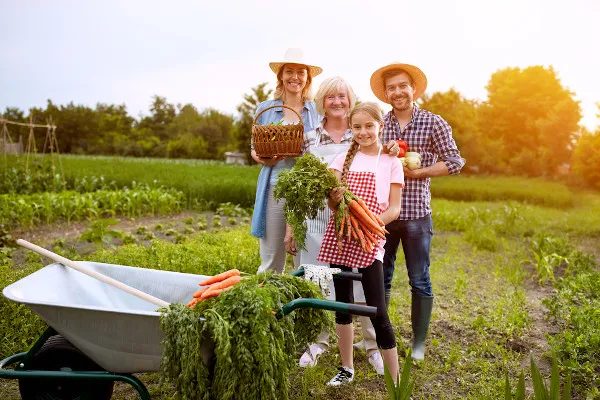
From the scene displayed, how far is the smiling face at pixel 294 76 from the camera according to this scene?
3785 millimetres

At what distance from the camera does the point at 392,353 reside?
3176 mm

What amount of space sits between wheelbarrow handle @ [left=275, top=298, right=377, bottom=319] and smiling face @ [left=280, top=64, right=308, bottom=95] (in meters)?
1.83

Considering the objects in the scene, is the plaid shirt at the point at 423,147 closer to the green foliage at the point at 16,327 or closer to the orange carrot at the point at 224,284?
the orange carrot at the point at 224,284

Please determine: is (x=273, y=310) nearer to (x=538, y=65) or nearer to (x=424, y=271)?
(x=424, y=271)

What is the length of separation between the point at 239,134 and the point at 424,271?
24.5m

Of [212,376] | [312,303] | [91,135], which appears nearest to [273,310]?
[312,303]

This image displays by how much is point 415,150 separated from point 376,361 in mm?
1470

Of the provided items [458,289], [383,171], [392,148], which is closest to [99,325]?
[383,171]

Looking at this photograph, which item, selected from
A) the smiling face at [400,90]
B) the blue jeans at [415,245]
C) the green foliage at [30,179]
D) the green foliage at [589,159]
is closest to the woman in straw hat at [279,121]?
the smiling face at [400,90]

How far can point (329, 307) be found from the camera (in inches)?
92.0

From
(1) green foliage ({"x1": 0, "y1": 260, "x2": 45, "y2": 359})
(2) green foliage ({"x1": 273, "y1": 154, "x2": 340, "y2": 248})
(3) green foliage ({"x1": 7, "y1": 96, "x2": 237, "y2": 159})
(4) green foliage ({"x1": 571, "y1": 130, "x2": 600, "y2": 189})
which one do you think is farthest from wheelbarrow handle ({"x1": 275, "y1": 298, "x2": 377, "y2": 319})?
(3) green foliage ({"x1": 7, "y1": 96, "x2": 237, "y2": 159})

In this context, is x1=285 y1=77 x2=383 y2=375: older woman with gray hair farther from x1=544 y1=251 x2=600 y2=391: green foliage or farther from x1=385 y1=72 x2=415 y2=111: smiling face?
x1=544 y1=251 x2=600 y2=391: green foliage

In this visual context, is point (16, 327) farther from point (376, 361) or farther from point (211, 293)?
point (376, 361)

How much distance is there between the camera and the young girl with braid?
3113mm
